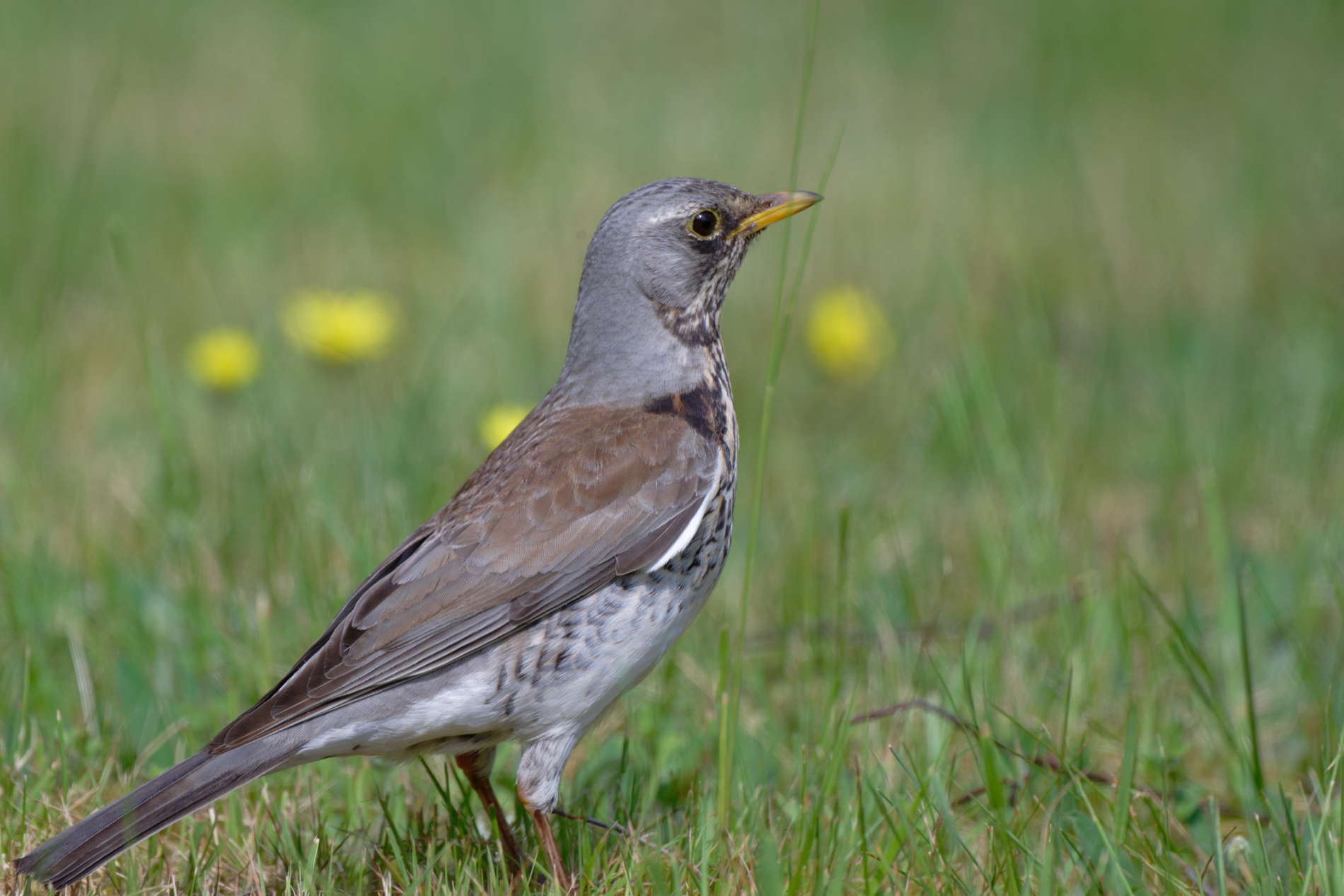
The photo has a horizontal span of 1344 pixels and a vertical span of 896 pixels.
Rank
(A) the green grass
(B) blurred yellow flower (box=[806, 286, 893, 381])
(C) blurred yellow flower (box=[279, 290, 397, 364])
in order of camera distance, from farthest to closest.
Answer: (B) blurred yellow flower (box=[806, 286, 893, 381]), (C) blurred yellow flower (box=[279, 290, 397, 364]), (A) the green grass

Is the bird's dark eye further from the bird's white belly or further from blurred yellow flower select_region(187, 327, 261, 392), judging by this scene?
blurred yellow flower select_region(187, 327, 261, 392)

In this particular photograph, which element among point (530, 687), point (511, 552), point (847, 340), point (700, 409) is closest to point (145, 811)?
point (530, 687)

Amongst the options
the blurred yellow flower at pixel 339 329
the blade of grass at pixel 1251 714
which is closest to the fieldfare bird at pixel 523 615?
the blade of grass at pixel 1251 714

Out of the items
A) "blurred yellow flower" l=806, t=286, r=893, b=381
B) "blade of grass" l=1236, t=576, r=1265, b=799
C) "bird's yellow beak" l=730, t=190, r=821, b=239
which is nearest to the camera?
"blade of grass" l=1236, t=576, r=1265, b=799

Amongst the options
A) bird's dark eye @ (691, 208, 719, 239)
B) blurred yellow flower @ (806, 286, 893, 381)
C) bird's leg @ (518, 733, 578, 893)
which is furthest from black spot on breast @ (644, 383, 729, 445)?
blurred yellow flower @ (806, 286, 893, 381)

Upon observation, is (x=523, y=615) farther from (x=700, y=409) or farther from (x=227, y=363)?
(x=227, y=363)

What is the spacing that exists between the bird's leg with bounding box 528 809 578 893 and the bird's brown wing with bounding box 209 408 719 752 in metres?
0.41

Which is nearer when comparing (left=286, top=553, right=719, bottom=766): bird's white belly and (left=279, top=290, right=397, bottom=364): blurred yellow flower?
(left=286, top=553, right=719, bottom=766): bird's white belly

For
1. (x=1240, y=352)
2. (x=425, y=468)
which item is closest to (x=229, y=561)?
(x=425, y=468)

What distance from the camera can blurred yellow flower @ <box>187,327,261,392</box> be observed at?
213 inches

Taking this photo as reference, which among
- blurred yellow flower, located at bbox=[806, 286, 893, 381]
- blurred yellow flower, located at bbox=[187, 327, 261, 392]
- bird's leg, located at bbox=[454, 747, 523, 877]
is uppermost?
blurred yellow flower, located at bbox=[187, 327, 261, 392]

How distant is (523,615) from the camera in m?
3.32

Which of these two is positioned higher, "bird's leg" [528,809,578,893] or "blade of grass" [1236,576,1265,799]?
"blade of grass" [1236,576,1265,799]

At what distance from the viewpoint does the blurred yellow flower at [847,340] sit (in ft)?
20.4
